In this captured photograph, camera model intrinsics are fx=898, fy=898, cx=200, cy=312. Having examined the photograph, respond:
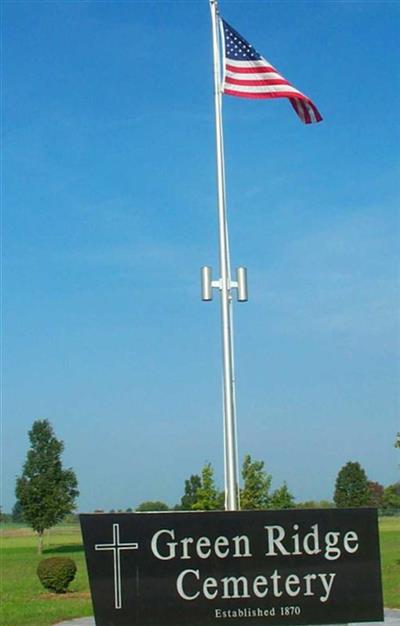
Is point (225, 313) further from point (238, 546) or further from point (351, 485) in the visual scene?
point (351, 485)

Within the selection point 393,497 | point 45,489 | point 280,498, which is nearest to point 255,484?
point 280,498

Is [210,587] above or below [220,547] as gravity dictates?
below

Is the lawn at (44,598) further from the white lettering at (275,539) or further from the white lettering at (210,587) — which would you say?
the white lettering at (275,539)

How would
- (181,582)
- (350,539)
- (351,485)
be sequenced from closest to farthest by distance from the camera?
1. (181,582)
2. (350,539)
3. (351,485)

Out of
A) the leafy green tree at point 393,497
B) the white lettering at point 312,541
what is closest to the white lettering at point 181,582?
the white lettering at point 312,541

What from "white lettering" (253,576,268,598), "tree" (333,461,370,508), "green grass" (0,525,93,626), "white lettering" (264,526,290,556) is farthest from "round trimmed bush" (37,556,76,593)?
"tree" (333,461,370,508)

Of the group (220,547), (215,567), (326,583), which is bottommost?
(326,583)

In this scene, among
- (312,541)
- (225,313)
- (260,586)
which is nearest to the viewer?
(260,586)

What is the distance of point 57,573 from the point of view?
69.3 feet

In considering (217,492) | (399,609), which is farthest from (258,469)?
(399,609)

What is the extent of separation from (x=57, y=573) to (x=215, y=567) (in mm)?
12768

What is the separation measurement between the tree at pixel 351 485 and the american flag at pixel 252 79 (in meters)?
55.2

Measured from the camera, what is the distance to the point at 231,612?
9328 mm

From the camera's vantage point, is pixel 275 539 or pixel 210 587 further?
pixel 275 539
